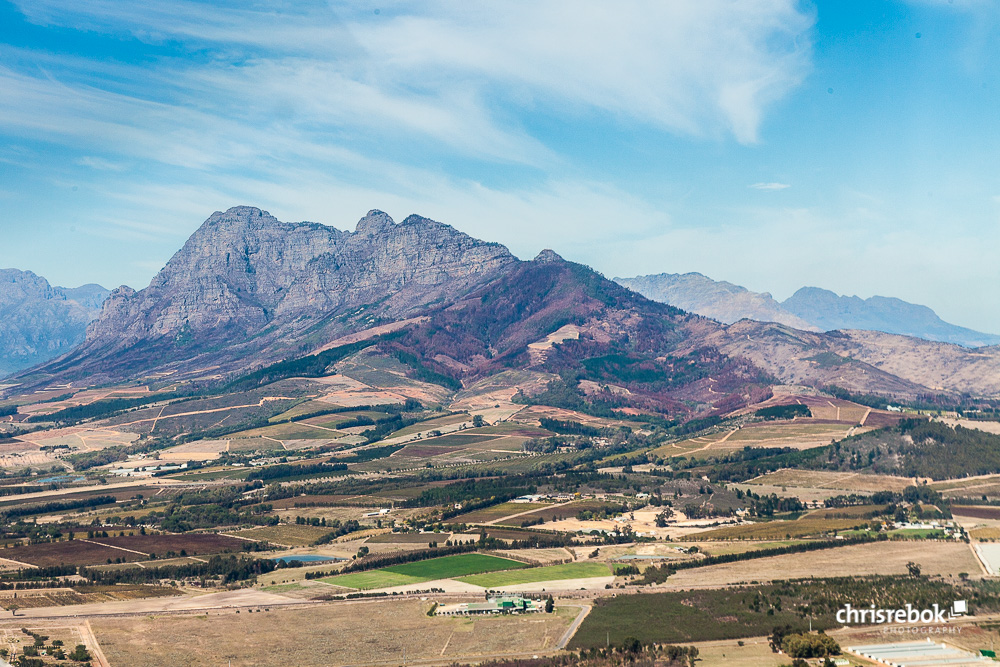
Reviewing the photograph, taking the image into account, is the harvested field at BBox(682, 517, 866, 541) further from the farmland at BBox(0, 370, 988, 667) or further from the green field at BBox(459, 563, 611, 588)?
the green field at BBox(459, 563, 611, 588)

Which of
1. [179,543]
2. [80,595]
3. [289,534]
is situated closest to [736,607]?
[80,595]

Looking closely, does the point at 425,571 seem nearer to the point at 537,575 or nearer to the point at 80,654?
the point at 537,575

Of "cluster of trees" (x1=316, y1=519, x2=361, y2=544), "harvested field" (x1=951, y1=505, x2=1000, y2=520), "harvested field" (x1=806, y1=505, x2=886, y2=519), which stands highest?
"harvested field" (x1=951, y1=505, x2=1000, y2=520)

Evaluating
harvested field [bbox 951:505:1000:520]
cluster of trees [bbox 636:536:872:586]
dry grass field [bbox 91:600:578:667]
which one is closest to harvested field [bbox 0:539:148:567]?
dry grass field [bbox 91:600:578:667]

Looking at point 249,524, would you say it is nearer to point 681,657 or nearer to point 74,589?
point 74,589

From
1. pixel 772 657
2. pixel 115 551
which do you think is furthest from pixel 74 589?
pixel 772 657

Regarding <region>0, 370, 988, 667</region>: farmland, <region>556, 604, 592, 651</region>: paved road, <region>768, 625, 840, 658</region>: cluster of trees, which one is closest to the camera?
<region>768, 625, 840, 658</region>: cluster of trees

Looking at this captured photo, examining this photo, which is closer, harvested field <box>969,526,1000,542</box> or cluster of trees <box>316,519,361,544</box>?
harvested field <box>969,526,1000,542</box>
